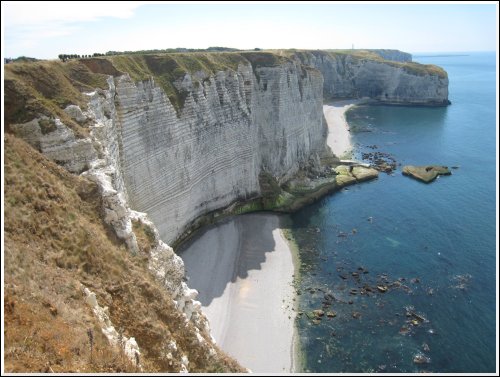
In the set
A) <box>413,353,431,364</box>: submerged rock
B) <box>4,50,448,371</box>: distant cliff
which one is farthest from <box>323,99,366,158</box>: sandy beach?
<box>413,353,431,364</box>: submerged rock

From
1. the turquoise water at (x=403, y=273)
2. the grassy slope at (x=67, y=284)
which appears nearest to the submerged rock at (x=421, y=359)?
the turquoise water at (x=403, y=273)

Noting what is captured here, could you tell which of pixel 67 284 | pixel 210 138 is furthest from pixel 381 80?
pixel 67 284

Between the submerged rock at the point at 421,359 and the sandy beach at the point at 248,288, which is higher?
the sandy beach at the point at 248,288

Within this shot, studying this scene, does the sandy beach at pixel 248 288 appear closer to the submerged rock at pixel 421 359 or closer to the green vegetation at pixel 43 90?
the submerged rock at pixel 421 359

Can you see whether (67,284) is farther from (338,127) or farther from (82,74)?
(338,127)

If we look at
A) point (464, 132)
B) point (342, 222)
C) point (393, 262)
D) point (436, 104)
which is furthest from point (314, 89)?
point (436, 104)
